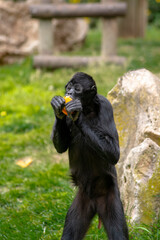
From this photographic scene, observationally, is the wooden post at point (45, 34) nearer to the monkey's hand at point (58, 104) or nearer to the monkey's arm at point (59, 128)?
the monkey's arm at point (59, 128)

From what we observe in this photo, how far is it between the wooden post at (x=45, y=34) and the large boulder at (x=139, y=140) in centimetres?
463

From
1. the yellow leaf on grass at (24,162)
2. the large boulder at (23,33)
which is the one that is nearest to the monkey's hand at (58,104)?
the yellow leaf on grass at (24,162)

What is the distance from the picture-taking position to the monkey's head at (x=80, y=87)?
2715 mm

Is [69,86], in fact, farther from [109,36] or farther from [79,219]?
[109,36]

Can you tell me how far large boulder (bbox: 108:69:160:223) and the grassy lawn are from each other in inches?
7.9

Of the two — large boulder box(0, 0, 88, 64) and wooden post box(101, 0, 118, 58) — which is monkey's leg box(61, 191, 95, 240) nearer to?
wooden post box(101, 0, 118, 58)

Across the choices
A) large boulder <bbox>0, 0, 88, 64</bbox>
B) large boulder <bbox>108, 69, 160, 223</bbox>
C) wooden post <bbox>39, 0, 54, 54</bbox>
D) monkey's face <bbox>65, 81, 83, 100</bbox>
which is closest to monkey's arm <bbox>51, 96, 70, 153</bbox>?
monkey's face <bbox>65, 81, 83, 100</bbox>

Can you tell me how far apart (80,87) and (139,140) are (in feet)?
3.01

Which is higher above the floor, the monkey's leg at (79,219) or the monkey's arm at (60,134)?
the monkey's arm at (60,134)

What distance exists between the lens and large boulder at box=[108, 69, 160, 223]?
9.82 ft

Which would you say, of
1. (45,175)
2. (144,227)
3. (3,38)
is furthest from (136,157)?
(3,38)

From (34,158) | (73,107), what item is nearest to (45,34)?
(34,158)

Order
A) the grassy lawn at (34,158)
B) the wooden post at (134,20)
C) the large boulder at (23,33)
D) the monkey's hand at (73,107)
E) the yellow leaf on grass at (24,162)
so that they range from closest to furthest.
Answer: the monkey's hand at (73,107), the grassy lawn at (34,158), the yellow leaf on grass at (24,162), the large boulder at (23,33), the wooden post at (134,20)

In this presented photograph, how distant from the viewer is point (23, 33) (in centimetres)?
978
